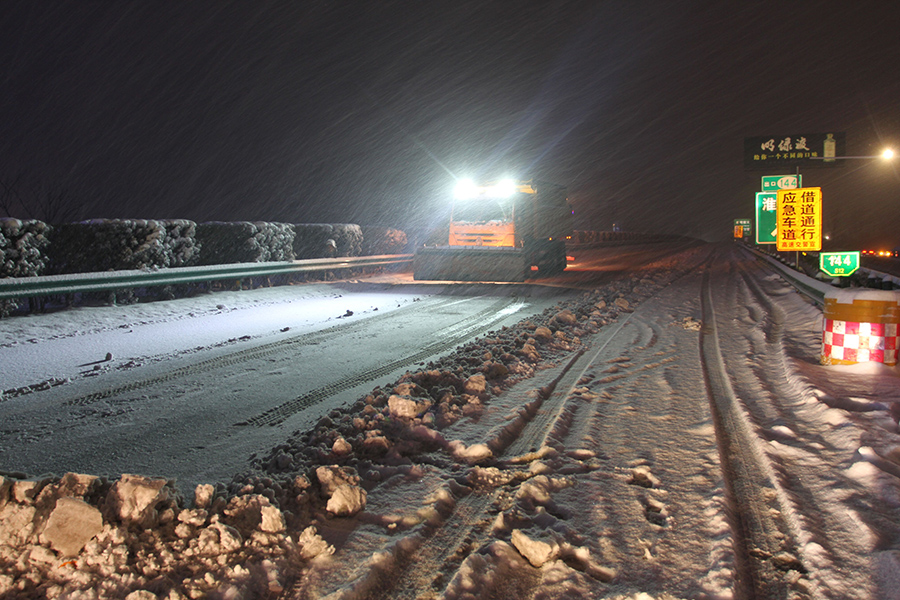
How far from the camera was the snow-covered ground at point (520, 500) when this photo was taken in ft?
9.25

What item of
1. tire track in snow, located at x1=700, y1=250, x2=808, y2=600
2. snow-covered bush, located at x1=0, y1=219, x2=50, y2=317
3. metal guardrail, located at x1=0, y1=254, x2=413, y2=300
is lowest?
tire track in snow, located at x1=700, y1=250, x2=808, y2=600

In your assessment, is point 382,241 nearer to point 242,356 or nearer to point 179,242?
point 179,242

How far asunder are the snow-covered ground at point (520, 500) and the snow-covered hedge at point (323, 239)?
14.9 meters

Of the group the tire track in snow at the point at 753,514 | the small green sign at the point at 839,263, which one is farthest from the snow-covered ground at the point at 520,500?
the small green sign at the point at 839,263

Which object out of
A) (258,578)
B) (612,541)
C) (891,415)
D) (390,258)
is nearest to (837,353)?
(891,415)

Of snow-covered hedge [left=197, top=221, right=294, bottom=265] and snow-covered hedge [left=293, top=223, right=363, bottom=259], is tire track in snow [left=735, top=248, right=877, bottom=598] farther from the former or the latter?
snow-covered hedge [left=293, top=223, right=363, bottom=259]

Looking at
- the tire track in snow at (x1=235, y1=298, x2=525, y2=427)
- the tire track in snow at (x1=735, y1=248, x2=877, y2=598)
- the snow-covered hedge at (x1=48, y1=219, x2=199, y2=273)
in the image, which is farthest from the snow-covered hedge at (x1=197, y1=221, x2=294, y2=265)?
the tire track in snow at (x1=735, y1=248, x2=877, y2=598)

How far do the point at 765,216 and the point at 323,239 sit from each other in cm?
1855

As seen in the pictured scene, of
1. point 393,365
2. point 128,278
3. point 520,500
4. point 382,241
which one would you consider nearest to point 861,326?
point 520,500

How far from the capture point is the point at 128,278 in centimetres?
1212

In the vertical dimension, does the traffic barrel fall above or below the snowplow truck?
below

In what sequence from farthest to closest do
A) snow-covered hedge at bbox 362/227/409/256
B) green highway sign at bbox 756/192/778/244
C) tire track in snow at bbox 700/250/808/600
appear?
1. snow-covered hedge at bbox 362/227/409/256
2. green highway sign at bbox 756/192/778/244
3. tire track in snow at bbox 700/250/808/600

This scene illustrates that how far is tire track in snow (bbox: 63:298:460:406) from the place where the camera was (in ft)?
19.8

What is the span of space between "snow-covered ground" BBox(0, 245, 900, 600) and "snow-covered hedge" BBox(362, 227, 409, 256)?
20580 mm
